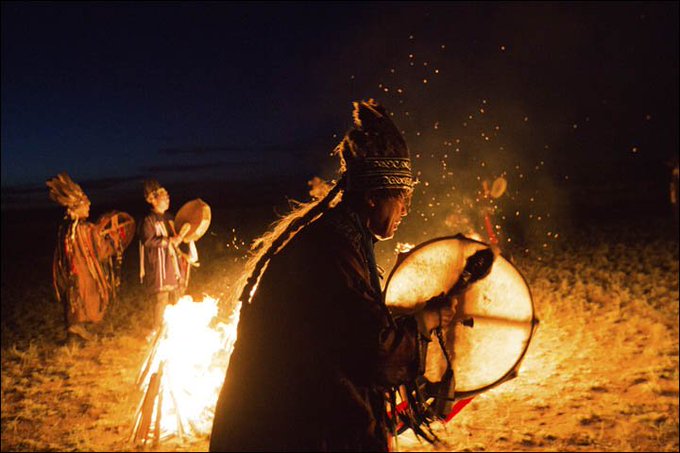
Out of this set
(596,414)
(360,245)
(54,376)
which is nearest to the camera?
(360,245)

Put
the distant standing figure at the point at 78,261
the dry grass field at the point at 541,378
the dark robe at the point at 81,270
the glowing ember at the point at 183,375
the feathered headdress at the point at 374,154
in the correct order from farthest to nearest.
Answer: the dark robe at the point at 81,270
the distant standing figure at the point at 78,261
the glowing ember at the point at 183,375
the dry grass field at the point at 541,378
the feathered headdress at the point at 374,154

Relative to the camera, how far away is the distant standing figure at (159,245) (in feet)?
19.8

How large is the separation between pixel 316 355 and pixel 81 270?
668 cm

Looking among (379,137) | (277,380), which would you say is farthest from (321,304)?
(379,137)

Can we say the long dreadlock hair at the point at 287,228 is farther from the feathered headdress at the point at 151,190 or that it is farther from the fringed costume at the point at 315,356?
the feathered headdress at the point at 151,190

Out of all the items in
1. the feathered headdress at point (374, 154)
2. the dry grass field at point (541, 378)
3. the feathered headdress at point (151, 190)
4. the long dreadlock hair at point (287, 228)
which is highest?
the feathered headdress at point (151, 190)

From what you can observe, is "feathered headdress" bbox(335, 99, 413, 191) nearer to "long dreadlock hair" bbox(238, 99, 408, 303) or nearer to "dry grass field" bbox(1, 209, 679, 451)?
"long dreadlock hair" bbox(238, 99, 408, 303)

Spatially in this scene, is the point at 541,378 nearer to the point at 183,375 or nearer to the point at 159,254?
the point at 183,375

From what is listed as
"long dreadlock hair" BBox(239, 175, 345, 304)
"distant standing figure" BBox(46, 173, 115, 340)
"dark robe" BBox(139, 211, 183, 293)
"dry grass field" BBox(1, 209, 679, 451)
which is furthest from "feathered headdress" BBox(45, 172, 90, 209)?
"long dreadlock hair" BBox(239, 175, 345, 304)

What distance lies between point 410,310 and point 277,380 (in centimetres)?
90

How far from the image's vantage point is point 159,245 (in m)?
6.04

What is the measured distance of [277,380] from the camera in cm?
159

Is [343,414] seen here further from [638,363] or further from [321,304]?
[638,363]

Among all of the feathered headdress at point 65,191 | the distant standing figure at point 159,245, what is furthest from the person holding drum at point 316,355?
the feathered headdress at point 65,191
